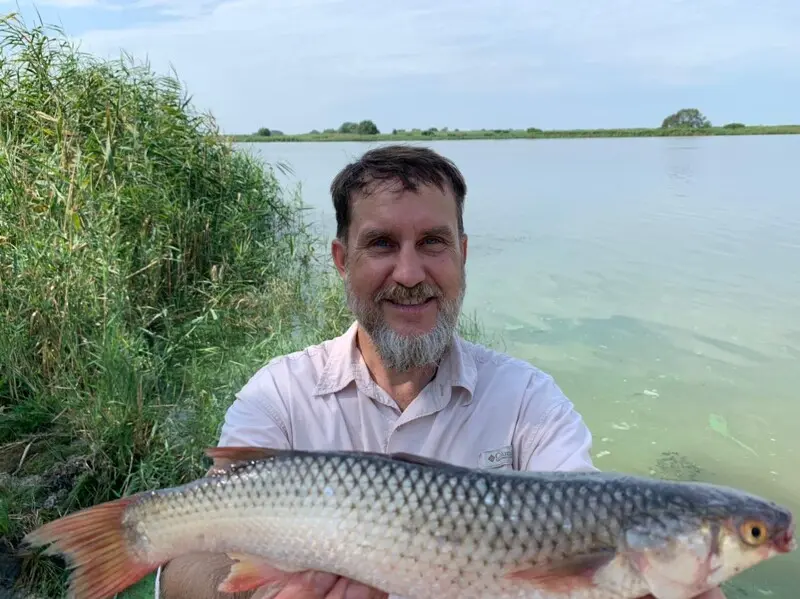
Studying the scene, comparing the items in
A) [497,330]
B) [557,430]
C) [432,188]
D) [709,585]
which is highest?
[432,188]

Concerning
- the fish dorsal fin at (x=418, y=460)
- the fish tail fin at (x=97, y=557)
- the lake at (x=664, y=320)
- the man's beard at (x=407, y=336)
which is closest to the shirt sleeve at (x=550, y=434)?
the man's beard at (x=407, y=336)

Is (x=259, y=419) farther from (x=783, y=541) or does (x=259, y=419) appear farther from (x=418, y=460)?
(x=783, y=541)

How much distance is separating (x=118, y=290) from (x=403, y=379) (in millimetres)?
3524

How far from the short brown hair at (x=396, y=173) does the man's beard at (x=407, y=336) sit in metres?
0.33

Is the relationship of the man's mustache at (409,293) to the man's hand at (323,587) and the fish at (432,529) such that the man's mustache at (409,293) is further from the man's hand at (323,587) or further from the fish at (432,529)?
the man's hand at (323,587)

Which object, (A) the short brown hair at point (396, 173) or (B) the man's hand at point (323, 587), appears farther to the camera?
(A) the short brown hair at point (396, 173)

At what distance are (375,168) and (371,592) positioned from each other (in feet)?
4.88

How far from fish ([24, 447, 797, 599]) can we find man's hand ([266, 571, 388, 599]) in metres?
0.03

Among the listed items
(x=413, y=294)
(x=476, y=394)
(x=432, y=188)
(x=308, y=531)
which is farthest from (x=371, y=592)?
(x=432, y=188)

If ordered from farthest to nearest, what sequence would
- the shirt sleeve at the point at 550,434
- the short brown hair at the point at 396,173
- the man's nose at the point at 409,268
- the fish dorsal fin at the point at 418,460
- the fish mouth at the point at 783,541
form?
the short brown hair at the point at 396,173 < the man's nose at the point at 409,268 < the shirt sleeve at the point at 550,434 < the fish dorsal fin at the point at 418,460 < the fish mouth at the point at 783,541

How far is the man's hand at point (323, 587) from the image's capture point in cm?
188

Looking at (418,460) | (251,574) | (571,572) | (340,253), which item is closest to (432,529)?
(418,460)

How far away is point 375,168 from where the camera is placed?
8.36 ft

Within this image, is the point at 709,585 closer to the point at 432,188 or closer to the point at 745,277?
the point at 432,188
